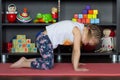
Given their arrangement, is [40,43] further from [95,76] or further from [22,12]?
[22,12]

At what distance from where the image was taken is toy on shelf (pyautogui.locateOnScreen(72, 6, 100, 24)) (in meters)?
3.38

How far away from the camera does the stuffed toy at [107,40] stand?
3500mm

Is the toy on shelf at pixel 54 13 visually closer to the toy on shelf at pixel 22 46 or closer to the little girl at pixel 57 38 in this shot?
the toy on shelf at pixel 22 46

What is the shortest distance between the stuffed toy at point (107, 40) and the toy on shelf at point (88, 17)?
0.86 ft

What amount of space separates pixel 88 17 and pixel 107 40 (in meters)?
0.39

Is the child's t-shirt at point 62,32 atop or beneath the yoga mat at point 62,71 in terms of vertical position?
atop

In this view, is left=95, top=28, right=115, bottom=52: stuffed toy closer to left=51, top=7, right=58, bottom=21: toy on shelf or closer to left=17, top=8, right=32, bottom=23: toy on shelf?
left=51, top=7, right=58, bottom=21: toy on shelf

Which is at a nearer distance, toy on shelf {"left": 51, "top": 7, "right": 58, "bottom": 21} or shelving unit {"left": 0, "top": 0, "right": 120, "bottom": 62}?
toy on shelf {"left": 51, "top": 7, "right": 58, "bottom": 21}

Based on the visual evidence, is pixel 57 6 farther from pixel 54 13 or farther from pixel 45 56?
pixel 45 56

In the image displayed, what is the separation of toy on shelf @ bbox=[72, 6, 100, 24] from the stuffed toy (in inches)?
10.3

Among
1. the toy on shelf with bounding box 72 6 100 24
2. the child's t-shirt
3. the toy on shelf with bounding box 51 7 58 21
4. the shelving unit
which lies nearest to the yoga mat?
the child's t-shirt

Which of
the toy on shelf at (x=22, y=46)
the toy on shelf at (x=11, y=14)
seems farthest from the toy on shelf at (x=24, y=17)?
the toy on shelf at (x=22, y=46)

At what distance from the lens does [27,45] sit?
338cm

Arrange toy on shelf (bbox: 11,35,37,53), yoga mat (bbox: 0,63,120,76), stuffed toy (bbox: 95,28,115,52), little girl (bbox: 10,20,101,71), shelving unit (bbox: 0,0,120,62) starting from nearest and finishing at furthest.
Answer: yoga mat (bbox: 0,63,120,76), little girl (bbox: 10,20,101,71), toy on shelf (bbox: 11,35,37,53), stuffed toy (bbox: 95,28,115,52), shelving unit (bbox: 0,0,120,62)
